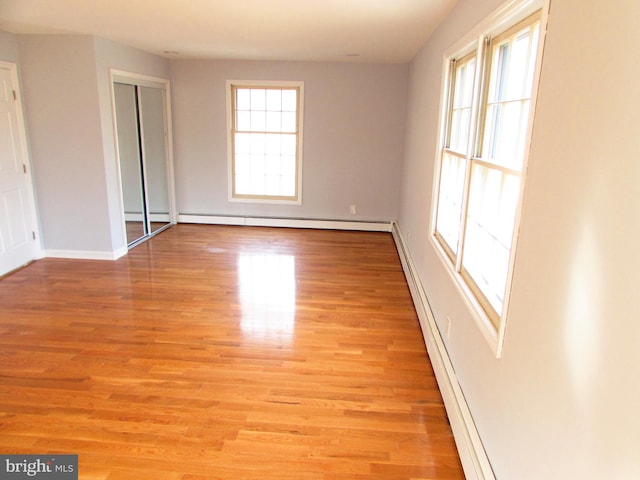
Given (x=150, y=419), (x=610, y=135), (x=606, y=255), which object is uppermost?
(x=610, y=135)

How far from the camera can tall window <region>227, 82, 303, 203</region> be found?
6.75 meters

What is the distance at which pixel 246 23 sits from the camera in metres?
3.96

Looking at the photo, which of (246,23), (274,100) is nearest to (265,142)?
(274,100)

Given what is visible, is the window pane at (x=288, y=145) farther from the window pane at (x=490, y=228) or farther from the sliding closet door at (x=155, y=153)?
the window pane at (x=490, y=228)

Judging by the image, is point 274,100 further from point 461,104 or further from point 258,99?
point 461,104

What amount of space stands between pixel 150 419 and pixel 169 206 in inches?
195

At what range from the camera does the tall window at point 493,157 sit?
6.64ft

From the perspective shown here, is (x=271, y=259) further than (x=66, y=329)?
Yes

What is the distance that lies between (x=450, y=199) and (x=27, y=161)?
454 centimetres

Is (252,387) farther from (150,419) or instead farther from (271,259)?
(271,259)

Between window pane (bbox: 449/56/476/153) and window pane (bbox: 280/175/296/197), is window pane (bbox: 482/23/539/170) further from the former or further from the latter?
window pane (bbox: 280/175/296/197)

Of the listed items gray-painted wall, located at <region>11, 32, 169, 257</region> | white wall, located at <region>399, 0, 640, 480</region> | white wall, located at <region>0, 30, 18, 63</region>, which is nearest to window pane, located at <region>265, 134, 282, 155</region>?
gray-painted wall, located at <region>11, 32, 169, 257</region>

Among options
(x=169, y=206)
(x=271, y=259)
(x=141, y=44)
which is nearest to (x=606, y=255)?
→ (x=271, y=259)

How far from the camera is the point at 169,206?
702 centimetres
